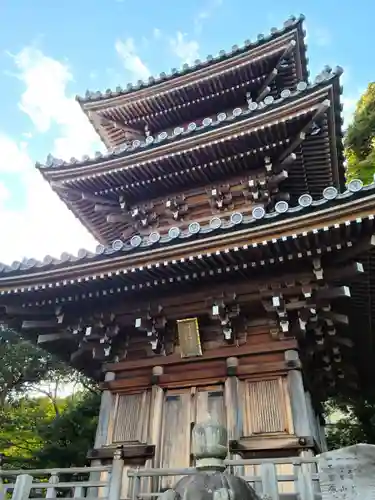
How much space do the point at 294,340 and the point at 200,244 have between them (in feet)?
7.20

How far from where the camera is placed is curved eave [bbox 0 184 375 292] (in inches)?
225

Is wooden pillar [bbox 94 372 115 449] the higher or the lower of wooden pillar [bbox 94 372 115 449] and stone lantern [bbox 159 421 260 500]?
the higher

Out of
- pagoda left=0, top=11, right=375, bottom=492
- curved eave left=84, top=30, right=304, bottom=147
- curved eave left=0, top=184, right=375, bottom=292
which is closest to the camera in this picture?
curved eave left=0, top=184, right=375, bottom=292

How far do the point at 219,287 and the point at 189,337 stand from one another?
103 centimetres

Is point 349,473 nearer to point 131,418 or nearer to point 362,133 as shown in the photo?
point 131,418

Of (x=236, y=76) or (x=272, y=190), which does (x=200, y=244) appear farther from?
(x=236, y=76)

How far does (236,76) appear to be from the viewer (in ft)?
36.1

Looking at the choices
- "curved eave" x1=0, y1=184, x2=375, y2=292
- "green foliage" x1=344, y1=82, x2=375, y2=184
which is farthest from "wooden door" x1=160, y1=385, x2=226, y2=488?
"green foliage" x1=344, y1=82, x2=375, y2=184

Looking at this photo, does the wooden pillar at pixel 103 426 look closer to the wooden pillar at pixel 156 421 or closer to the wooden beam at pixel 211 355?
the wooden beam at pixel 211 355

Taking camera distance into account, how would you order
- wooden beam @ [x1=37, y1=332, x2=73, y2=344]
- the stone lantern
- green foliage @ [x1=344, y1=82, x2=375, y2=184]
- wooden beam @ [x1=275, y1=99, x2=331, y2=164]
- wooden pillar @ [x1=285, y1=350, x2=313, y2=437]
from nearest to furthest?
the stone lantern < wooden pillar @ [x1=285, y1=350, x2=313, y2=437] < wooden beam @ [x1=37, y1=332, x2=73, y2=344] < wooden beam @ [x1=275, y1=99, x2=331, y2=164] < green foliage @ [x1=344, y1=82, x2=375, y2=184]

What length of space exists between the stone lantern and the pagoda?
2.57 m

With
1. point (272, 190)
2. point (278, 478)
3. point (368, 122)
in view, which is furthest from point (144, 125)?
point (368, 122)

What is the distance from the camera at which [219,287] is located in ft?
23.0

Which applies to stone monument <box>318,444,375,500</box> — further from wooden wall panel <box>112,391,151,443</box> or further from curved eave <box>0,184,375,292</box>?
wooden wall panel <box>112,391,151,443</box>
